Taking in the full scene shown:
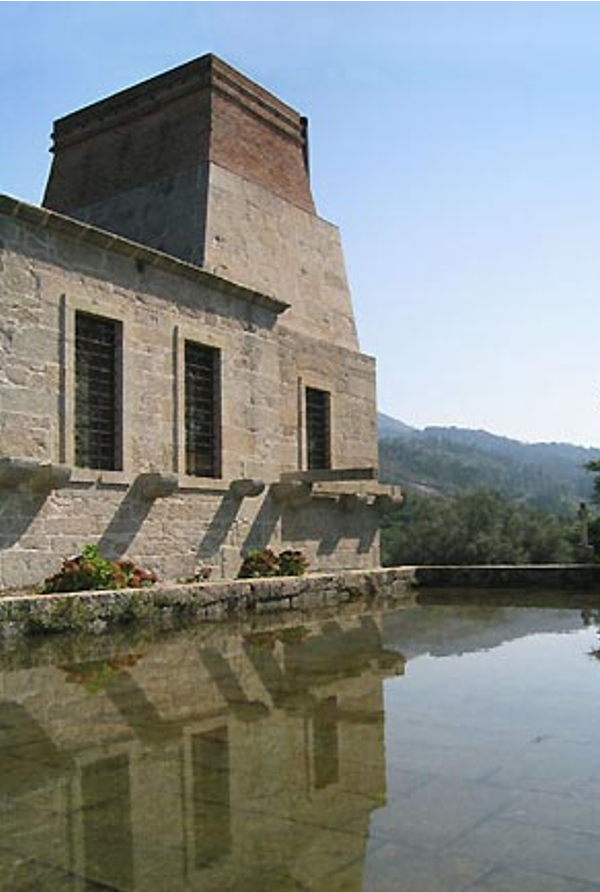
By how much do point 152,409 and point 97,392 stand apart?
0.88 metres

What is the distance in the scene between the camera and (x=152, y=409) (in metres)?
12.0

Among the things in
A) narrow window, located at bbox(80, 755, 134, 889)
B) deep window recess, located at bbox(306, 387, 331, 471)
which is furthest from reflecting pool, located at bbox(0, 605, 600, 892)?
deep window recess, located at bbox(306, 387, 331, 471)

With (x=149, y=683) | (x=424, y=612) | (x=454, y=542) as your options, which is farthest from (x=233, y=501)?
(x=454, y=542)

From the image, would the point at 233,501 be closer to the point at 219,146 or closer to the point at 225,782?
the point at 219,146

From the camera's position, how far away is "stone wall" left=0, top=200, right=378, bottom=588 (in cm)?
1015

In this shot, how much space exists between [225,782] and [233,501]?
31.6 feet

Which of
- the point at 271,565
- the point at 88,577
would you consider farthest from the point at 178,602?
the point at 271,565

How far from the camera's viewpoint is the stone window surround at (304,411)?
15141 mm

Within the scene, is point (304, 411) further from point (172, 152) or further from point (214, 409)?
point (172, 152)

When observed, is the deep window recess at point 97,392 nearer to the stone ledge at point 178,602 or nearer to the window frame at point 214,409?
the window frame at point 214,409

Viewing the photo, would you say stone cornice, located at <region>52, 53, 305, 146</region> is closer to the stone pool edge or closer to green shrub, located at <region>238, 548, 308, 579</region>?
green shrub, located at <region>238, 548, 308, 579</region>

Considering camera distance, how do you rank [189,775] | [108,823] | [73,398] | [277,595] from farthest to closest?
[277,595]
[73,398]
[189,775]
[108,823]

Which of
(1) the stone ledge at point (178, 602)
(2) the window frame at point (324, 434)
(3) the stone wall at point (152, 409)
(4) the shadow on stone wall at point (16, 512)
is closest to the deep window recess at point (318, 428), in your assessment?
(2) the window frame at point (324, 434)

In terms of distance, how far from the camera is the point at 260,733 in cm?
440
